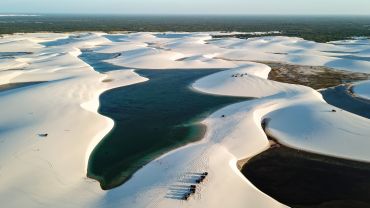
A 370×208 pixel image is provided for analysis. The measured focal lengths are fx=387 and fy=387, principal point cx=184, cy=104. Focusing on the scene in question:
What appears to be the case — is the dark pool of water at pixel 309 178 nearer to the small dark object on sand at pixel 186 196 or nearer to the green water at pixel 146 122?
the small dark object on sand at pixel 186 196

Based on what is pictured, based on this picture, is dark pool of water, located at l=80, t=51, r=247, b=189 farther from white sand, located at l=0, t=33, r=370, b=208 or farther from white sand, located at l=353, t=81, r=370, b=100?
white sand, located at l=353, t=81, r=370, b=100

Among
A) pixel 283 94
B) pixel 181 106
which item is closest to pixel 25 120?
pixel 181 106

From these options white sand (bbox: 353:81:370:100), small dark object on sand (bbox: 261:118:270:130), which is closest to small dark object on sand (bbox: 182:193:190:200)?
small dark object on sand (bbox: 261:118:270:130)

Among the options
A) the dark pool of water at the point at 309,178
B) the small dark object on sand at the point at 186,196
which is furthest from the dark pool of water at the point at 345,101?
the small dark object on sand at the point at 186,196

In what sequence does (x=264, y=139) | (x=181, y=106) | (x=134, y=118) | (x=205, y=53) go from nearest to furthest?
(x=264, y=139) < (x=134, y=118) < (x=181, y=106) < (x=205, y=53)

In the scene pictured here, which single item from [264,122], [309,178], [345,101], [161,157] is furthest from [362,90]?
[161,157]

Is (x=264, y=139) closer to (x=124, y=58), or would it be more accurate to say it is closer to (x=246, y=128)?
(x=246, y=128)
